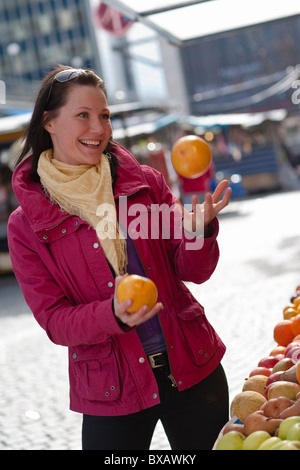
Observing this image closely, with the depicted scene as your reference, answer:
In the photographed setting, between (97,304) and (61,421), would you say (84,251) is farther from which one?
(61,421)

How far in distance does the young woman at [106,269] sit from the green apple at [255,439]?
279 mm

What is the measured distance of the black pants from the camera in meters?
2.19

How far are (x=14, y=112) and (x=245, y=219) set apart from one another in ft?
A: 34.8

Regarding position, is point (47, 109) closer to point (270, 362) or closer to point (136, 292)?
point (136, 292)

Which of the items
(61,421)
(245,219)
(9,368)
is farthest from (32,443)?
(245,219)

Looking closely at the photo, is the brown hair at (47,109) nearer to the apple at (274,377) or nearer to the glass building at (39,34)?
the apple at (274,377)

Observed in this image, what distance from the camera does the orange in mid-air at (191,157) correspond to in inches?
101

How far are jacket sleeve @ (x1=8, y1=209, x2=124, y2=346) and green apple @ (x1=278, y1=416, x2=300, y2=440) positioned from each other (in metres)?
0.57

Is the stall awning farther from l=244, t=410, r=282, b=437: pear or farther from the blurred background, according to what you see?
l=244, t=410, r=282, b=437: pear

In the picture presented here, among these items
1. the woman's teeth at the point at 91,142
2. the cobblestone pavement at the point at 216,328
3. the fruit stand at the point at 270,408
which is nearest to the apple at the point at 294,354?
the fruit stand at the point at 270,408

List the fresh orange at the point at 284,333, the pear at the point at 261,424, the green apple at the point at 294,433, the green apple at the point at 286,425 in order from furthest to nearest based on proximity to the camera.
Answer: the fresh orange at the point at 284,333 < the pear at the point at 261,424 < the green apple at the point at 286,425 < the green apple at the point at 294,433

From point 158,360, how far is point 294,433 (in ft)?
1.65

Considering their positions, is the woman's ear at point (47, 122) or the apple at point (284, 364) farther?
the apple at point (284, 364)

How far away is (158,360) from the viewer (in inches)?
87.2
